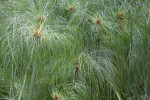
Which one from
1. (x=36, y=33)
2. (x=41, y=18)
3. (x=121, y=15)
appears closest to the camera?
(x=36, y=33)

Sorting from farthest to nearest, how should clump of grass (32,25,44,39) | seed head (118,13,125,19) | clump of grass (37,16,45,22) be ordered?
seed head (118,13,125,19) → clump of grass (37,16,45,22) → clump of grass (32,25,44,39)

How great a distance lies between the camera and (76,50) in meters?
0.93

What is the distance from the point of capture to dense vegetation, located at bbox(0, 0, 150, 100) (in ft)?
2.80

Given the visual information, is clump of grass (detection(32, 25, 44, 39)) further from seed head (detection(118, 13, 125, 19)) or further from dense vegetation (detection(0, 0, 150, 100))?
seed head (detection(118, 13, 125, 19))

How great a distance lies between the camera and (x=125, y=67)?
1007mm

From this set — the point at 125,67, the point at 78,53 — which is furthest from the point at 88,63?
the point at 125,67

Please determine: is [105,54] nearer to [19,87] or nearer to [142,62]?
[142,62]

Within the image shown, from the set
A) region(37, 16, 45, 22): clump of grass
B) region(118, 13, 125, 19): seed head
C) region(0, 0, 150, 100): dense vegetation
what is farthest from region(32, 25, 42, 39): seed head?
region(118, 13, 125, 19): seed head

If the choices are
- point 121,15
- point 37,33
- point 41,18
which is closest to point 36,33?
point 37,33

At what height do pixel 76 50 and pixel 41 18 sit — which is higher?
pixel 41 18

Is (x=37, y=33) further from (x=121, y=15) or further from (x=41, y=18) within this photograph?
(x=121, y=15)

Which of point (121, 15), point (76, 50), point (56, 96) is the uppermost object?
point (121, 15)

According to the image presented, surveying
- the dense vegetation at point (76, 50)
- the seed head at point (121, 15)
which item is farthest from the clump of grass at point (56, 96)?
the seed head at point (121, 15)

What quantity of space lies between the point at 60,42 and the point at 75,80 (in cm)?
15
